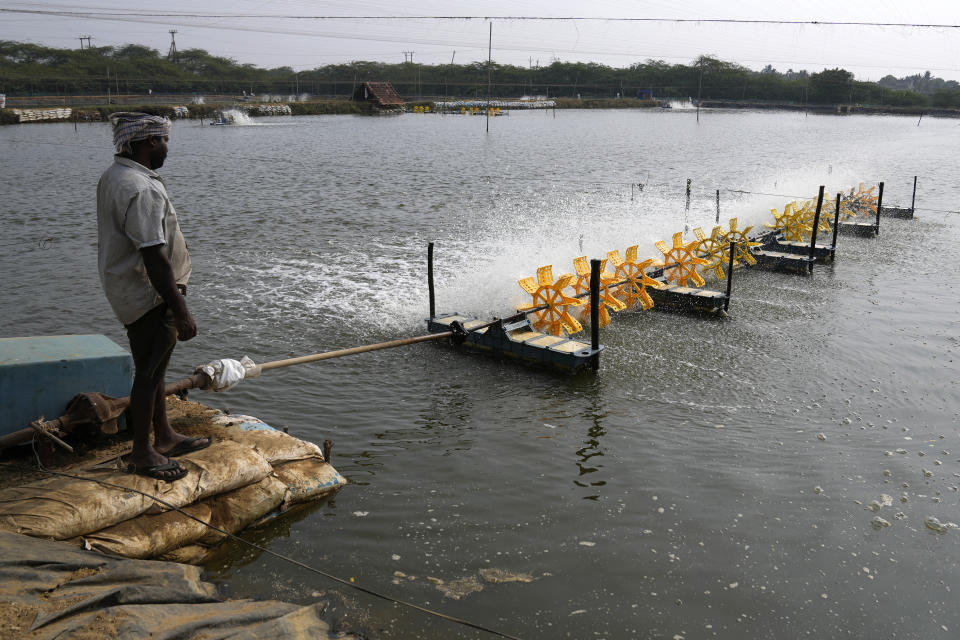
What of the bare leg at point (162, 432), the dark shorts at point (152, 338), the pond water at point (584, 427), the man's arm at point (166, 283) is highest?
the man's arm at point (166, 283)

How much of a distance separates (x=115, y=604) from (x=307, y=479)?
10.2 ft

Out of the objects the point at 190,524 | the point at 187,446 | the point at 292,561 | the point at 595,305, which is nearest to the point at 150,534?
the point at 190,524

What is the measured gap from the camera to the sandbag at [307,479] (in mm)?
7484

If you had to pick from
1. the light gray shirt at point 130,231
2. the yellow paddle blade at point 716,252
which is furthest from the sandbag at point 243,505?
the yellow paddle blade at point 716,252

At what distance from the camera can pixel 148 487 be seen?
620 cm

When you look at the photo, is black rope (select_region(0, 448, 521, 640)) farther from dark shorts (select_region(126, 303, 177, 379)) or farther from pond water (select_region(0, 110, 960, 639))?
dark shorts (select_region(126, 303, 177, 379))

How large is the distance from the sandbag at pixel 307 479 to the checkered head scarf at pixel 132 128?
3554 mm

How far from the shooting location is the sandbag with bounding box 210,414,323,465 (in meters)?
7.42

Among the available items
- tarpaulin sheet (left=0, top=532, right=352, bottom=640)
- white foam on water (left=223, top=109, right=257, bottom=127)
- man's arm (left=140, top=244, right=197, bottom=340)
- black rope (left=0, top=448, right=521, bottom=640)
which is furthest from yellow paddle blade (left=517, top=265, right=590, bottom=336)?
white foam on water (left=223, top=109, right=257, bottom=127)

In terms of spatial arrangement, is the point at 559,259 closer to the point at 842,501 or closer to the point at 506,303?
the point at 506,303

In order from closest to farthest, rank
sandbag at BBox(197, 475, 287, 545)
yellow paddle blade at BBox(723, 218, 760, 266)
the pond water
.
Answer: sandbag at BBox(197, 475, 287, 545), the pond water, yellow paddle blade at BBox(723, 218, 760, 266)

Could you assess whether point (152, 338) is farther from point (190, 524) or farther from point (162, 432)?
point (190, 524)

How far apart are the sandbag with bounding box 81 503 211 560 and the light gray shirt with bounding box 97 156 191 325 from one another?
5.79 feet

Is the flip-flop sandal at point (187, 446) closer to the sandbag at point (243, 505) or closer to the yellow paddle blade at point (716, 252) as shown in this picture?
the sandbag at point (243, 505)
